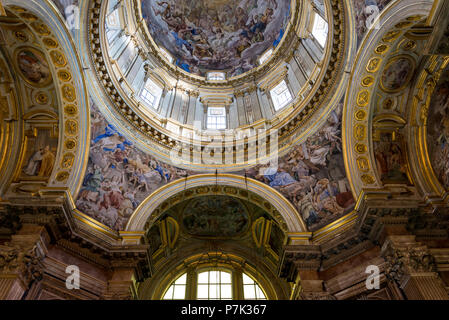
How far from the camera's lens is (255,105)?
18.3m

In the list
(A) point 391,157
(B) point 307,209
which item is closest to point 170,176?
(B) point 307,209

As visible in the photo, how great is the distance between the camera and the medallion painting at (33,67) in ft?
35.9

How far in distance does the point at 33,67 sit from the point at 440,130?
15.0 metres

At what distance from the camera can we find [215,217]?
52.4 feet

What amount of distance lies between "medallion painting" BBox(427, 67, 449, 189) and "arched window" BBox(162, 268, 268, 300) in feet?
31.1

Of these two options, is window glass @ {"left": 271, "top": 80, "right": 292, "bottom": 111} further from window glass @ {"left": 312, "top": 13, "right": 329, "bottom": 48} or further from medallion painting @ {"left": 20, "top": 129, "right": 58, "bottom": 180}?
medallion painting @ {"left": 20, "top": 129, "right": 58, "bottom": 180}

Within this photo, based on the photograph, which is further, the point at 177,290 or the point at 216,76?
the point at 216,76

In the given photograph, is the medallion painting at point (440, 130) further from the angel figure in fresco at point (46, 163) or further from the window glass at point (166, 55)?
the window glass at point (166, 55)

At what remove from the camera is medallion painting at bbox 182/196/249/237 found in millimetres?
15406

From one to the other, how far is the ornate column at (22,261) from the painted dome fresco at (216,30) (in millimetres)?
15017

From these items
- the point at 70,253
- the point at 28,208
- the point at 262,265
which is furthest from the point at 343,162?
the point at 28,208

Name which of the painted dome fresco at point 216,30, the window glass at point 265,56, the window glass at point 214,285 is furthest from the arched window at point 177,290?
the window glass at point 265,56

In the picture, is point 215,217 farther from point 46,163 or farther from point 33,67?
point 33,67

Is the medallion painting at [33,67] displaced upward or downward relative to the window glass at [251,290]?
upward
